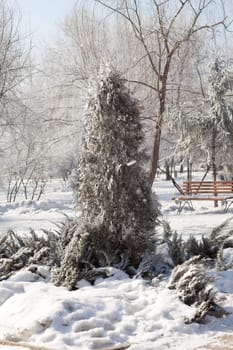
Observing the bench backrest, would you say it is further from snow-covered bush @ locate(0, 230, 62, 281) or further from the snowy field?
the snowy field

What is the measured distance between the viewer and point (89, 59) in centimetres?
1972

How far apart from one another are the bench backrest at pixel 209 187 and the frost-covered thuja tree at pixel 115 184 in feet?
33.7

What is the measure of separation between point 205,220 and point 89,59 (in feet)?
32.4

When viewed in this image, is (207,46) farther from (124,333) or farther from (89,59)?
(124,333)

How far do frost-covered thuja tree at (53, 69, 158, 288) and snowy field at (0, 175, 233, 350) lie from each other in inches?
26.4

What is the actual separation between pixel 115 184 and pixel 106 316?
213cm

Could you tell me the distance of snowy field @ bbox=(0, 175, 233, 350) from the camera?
440cm

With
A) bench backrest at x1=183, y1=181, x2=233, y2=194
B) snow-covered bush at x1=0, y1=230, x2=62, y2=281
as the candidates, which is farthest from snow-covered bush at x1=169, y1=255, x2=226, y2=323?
bench backrest at x1=183, y1=181, x2=233, y2=194

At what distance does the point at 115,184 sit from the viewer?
6523 mm

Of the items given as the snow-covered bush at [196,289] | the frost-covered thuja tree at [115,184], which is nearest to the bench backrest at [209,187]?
the frost-covered thuja tree at [115,184]

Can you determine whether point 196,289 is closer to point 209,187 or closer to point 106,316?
point 106,316

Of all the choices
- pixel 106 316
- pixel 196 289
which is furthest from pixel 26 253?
pixel 196 289

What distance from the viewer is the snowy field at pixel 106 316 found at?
440 cm

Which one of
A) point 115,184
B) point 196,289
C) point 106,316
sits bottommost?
point 106,316
